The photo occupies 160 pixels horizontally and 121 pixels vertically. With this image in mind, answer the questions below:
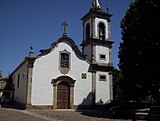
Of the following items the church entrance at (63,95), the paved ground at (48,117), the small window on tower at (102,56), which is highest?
the small window on tower at (102,56)

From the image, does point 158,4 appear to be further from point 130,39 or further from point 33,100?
point 33,100

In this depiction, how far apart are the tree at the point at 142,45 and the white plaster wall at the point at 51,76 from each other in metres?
6.73

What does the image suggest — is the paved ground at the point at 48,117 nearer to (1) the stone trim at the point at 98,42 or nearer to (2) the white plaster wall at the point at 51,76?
(2) the white plaster wall at the point at 51,76

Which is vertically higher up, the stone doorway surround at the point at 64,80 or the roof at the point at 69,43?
the roof at the point at 69,43

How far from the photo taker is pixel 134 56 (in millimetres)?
19906

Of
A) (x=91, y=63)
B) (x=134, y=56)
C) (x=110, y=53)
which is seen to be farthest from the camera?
(x=110, y=53)

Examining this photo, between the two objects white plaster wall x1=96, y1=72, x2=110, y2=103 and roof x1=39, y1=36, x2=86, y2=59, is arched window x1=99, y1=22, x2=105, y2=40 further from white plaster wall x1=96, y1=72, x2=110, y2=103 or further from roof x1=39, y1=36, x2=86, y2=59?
white plaster wall x1=96, y1=72, x2=110, y2=103

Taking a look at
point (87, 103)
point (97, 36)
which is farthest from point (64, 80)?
point (97, 36)

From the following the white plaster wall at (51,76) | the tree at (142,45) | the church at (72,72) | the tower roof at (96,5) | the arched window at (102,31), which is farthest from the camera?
the tower roof at (96,5)

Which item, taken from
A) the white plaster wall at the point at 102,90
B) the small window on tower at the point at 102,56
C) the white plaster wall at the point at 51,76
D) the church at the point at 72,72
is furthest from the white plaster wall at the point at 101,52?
the white plaster wall at the point at 51,76

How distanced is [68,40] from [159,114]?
16.8 metres

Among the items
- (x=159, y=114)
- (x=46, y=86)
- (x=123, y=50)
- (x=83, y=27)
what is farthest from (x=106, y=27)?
(x=159, y=114)

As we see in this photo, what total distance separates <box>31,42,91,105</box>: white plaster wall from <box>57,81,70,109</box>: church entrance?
3.03ft

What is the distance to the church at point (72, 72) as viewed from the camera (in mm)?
24422
